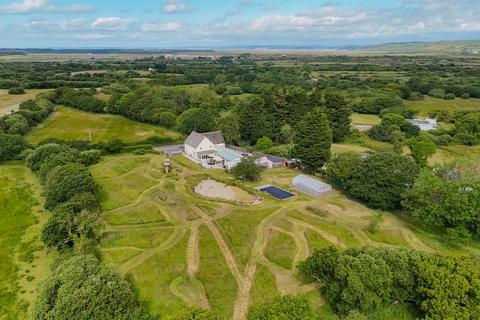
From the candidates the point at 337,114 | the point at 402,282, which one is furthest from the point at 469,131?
the point at 402,282

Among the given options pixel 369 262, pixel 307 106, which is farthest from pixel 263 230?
pixel 307 106

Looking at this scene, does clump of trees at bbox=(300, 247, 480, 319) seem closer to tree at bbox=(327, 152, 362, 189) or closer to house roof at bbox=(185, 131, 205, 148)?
tree at bbox=(327, 152, 362, 189)

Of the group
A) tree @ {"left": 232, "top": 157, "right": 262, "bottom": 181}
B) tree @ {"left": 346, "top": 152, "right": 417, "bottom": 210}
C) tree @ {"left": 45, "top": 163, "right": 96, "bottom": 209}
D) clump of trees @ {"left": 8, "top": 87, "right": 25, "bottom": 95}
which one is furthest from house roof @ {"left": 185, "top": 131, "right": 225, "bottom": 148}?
clump of trees @ {"left": 8, "top": 87, "right": 25, "bottom": 95}

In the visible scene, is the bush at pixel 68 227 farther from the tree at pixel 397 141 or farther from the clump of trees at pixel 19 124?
the tree at pixel 397 141

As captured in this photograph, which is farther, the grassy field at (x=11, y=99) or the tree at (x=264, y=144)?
the grassy field at (x=11, y=99)

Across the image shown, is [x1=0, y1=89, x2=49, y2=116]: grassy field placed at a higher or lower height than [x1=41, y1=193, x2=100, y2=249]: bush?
higher

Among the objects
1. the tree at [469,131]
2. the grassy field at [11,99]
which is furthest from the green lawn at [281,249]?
the grassy field at [11,99]
